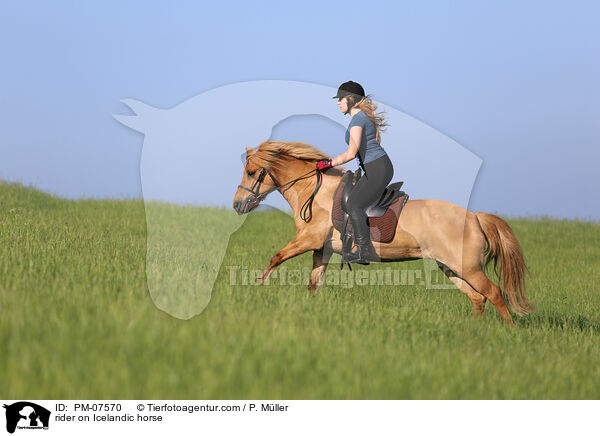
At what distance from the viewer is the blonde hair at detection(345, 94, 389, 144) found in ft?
22.6

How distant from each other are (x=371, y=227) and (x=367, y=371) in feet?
11.0

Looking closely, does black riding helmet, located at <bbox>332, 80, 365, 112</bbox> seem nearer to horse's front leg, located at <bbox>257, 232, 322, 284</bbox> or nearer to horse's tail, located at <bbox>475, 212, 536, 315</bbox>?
horse's front leg, located at <bbox>257, 232, 322, 284</bbox>

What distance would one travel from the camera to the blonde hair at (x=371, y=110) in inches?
271

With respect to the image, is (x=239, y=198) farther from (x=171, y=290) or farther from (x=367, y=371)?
(x=367, y=371)

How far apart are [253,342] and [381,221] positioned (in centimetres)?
351

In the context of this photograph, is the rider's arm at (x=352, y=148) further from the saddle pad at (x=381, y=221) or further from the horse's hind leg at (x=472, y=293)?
the horse's hind leg at (x=472, y=293)

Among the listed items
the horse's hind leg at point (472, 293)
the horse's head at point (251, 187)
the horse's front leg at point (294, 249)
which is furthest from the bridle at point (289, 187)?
the horse's hind leg at point (472, 293)

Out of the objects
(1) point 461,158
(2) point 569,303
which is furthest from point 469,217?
(2) point 569,303

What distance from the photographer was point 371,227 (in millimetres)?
7387
